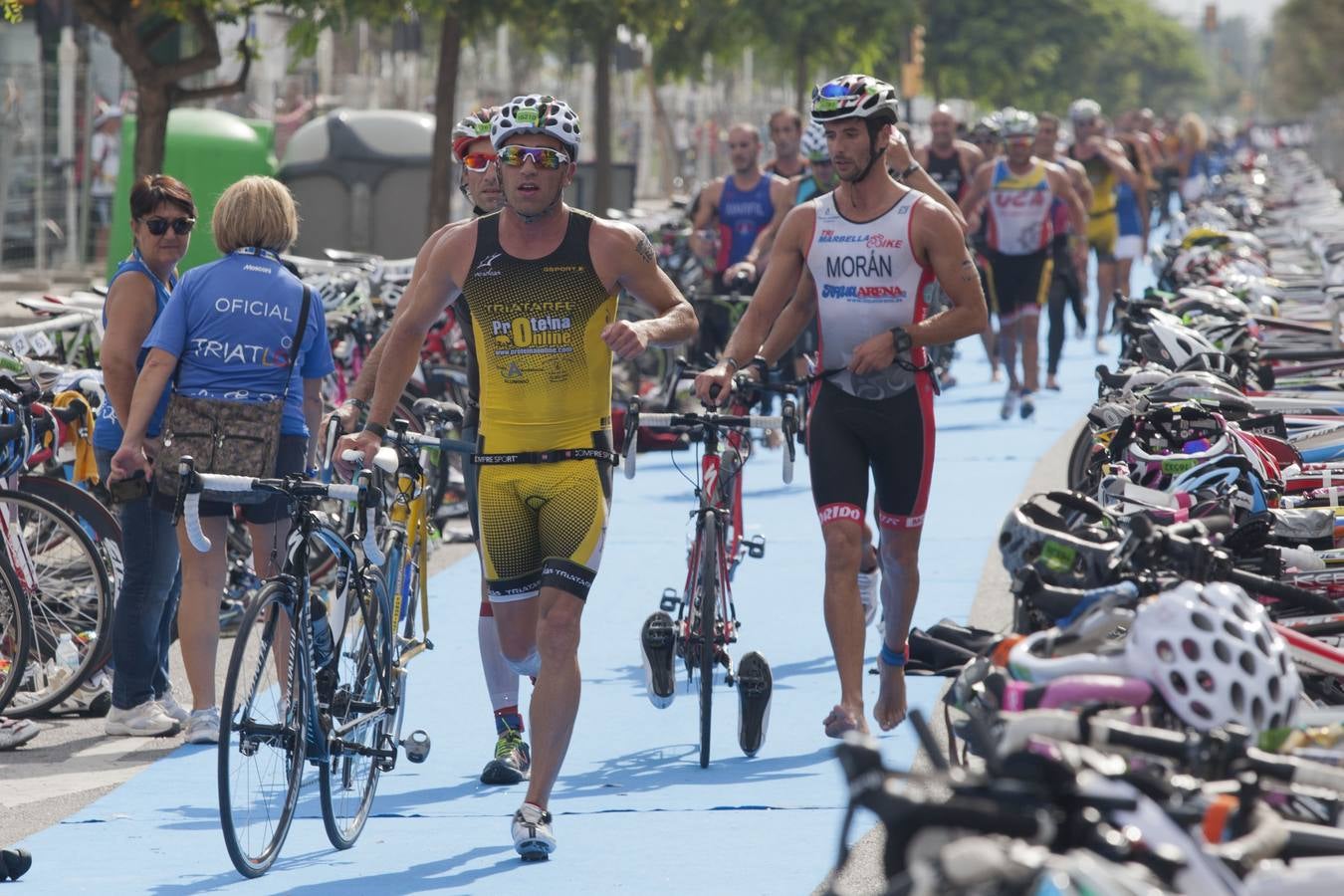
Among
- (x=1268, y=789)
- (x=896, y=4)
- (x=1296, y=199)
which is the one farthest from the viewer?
(x=896, y=4)

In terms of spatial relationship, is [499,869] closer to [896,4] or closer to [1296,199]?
[1296,199]

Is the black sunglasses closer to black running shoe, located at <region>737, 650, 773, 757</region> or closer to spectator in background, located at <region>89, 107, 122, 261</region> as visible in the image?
black running shoe, located at <region>737, 650, 773, 757</region>

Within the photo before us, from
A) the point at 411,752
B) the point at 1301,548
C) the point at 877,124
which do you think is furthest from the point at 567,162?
the point at 1301,548

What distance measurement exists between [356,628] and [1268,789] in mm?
3426

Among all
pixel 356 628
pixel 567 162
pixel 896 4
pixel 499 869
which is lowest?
pixel 499 869

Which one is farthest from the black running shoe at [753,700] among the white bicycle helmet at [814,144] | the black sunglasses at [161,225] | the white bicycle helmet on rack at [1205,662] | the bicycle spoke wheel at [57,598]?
the white bicycle helmet at [814,144]

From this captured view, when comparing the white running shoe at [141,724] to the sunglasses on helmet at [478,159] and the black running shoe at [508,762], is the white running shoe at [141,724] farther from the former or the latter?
the sunglasses on helmet at [478,159]

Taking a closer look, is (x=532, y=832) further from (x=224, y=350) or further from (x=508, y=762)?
(x=224, y=350)

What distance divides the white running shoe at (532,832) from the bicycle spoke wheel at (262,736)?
2.00 feet

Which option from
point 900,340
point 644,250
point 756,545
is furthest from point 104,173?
point 644,250

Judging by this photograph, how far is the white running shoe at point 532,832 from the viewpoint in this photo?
6215 millimetres

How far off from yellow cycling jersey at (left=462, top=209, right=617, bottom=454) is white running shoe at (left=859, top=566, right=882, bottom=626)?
8.71 feet

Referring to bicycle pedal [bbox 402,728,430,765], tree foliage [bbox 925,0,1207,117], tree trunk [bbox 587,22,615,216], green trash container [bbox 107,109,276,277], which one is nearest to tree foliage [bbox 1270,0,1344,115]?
tree foliage [bbox 925,0,1207,117]

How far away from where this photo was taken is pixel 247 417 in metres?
7.70
